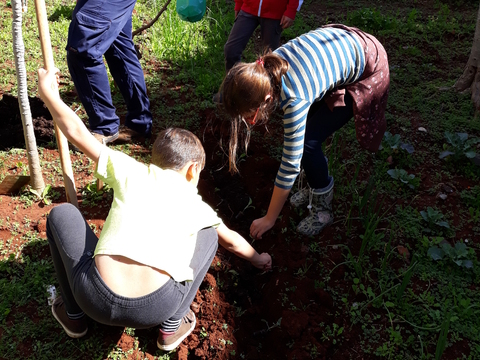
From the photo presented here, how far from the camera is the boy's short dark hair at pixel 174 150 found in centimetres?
188

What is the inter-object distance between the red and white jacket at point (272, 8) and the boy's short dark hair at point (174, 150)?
191cm

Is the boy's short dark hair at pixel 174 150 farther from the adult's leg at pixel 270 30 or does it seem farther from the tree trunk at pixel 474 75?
the tree trunk at pixel 474 75

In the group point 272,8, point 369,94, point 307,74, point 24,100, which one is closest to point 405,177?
point 369,94

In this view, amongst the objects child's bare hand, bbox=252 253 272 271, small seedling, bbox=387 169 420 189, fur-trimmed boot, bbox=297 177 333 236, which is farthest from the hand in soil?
small seedling, bbox=387 169 420 189

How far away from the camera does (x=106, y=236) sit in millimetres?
1682

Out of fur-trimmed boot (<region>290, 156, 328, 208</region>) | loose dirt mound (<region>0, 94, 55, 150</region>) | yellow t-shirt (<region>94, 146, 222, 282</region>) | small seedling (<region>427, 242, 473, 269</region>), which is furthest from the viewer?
loose dirt mound (<region>0, 94, 55, 150</region>)

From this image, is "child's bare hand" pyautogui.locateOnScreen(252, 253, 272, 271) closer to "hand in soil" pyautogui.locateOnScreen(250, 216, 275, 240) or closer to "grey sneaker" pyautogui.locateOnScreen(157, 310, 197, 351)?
"hand in soil" pyautogui.locateOnScreen(250, 216, 275, 240)

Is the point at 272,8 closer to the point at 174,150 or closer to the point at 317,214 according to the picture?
the point at 317,214

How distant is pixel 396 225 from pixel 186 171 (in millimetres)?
1488

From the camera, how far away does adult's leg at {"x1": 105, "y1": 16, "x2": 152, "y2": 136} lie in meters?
3.03

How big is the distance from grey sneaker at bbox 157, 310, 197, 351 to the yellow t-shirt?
453mm

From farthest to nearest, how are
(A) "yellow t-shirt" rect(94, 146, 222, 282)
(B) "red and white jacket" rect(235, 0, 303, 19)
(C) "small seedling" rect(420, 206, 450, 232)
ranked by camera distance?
(B) "red and white jacket" rect(235, 0, 303, 19), (C) "small seedling" rect(420, 206, 450, 232), (A) "yellow t-shirt" rect(94, 146, 222, 282)

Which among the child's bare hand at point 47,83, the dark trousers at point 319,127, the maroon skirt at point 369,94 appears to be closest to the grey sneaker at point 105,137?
the child's bare hand at point 47,83

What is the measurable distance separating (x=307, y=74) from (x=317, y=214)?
0.94 meters
